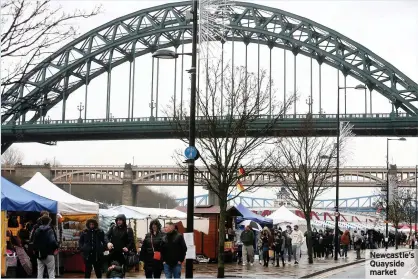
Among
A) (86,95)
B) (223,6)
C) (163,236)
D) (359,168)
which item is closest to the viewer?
(163,236)

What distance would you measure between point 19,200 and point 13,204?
1.18ft

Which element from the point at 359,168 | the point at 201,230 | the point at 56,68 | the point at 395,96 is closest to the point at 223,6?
the point at 201,230

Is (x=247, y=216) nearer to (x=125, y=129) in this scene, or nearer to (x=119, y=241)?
(x=119, y=241)

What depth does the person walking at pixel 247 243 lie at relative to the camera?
31578 millimetres

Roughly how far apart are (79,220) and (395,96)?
233 ft

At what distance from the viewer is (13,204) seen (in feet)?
67.9

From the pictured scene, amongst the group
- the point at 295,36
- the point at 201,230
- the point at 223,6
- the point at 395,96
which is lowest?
the point at 201,230

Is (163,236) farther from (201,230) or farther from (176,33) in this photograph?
(176,33)

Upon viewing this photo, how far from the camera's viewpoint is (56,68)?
10212 cm

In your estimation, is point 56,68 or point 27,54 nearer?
point 27,54

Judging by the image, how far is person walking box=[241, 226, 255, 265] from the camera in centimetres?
3158

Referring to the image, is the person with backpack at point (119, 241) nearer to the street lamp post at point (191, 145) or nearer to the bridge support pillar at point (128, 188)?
the street lamp post at point (191, 145)

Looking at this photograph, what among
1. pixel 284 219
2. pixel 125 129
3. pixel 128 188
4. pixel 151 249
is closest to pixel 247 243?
pixel 151 249

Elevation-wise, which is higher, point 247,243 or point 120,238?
point 120,238
